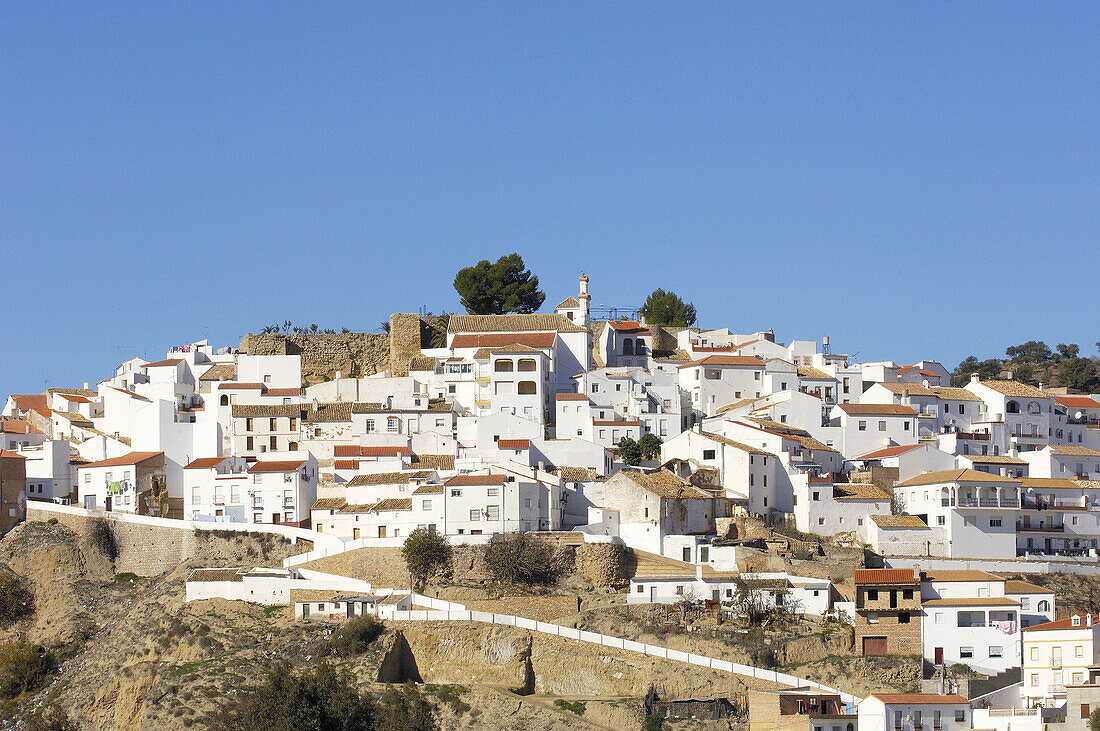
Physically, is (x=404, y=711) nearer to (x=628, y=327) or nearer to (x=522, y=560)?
(x=522, y=560)

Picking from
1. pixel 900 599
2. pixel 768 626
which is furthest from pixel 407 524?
pixel 900 599

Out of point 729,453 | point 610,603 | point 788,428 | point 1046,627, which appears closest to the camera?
point 1046,627

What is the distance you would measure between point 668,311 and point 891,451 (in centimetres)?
2835

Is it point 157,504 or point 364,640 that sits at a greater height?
point 157,504

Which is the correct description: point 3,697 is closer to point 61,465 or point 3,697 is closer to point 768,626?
point 61,465

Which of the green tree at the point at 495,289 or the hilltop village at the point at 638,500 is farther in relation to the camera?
the green tree at the point at 495,289

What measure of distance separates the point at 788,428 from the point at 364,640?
73.6ft

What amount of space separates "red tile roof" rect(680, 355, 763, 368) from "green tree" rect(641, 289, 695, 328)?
52.4 feet

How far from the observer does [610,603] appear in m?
56.5

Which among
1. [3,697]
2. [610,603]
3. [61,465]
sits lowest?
[3,697]

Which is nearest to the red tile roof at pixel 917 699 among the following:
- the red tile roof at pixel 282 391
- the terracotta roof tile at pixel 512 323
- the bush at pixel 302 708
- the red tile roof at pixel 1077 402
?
the bush at pixel 302 708

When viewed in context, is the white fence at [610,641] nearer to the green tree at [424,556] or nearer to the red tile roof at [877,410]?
the green tree at [424,556]

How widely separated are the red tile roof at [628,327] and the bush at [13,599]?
1231 inches

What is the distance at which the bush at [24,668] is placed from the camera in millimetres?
59469
